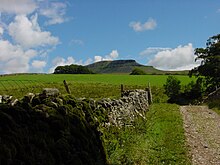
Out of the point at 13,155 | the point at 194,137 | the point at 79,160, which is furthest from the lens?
the point at 194,137

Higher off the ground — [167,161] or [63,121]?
[63,121]

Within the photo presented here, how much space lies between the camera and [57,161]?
289 inches

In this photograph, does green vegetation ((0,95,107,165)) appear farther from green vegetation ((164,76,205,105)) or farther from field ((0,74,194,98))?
green vegetation ((164,76,205,105))

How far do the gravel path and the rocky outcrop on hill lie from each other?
351cm

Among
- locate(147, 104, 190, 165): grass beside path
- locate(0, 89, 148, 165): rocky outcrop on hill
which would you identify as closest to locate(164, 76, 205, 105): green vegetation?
locate(147, 104, 190, 165): grass beside path

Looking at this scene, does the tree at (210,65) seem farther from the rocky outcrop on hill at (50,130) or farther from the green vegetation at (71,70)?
the green vegetation at (71,70)

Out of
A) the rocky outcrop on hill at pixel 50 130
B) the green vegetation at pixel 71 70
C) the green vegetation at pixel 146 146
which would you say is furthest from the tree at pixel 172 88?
the green vegetation at pixel 71 70

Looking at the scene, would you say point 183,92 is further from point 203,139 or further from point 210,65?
point 203,139

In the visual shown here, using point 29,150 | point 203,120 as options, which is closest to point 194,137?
point 203,120

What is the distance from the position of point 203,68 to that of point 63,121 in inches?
1733

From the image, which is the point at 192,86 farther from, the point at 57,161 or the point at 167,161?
the point at 57,161

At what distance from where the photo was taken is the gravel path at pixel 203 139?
12.2 metres

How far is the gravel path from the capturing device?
12.2 meters

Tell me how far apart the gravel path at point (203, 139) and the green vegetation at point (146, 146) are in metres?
0.34
